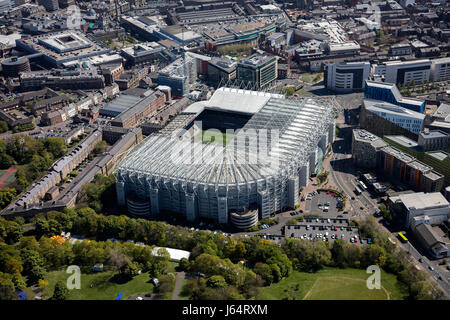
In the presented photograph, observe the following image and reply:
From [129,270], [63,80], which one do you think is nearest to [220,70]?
[63,80]

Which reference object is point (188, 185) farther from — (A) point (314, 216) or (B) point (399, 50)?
(B) point (399, 50)

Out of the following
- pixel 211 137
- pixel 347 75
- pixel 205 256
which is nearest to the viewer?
pixel 205 256

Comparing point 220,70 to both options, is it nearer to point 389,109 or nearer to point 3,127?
point 389,109

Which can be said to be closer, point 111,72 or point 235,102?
point 235,102

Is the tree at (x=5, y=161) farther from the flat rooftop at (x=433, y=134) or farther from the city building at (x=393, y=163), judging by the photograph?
the flat rooftop at (x=433, y=134)

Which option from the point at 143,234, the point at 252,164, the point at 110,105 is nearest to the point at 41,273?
Result: the point at 143,234

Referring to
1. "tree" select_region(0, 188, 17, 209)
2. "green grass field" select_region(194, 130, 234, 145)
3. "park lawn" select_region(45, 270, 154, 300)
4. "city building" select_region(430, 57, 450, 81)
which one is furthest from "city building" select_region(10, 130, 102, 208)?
"city building" select_region(430, 57, 450, 81)

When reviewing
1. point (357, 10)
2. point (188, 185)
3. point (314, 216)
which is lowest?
point (314, 216)
